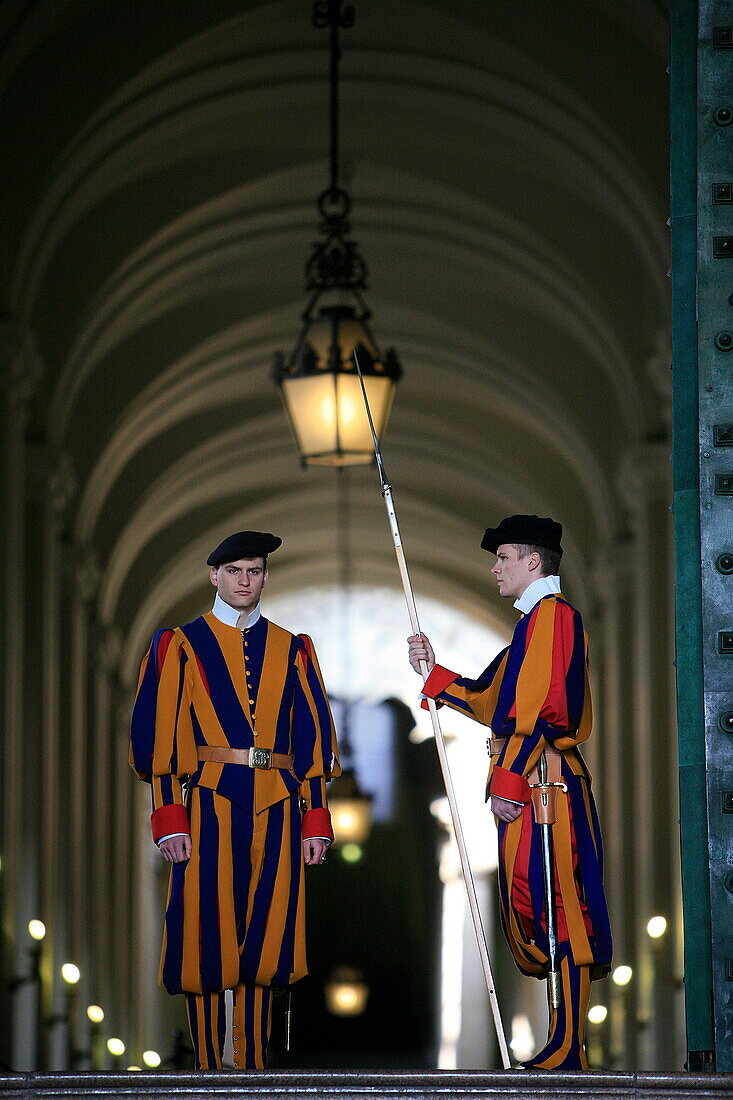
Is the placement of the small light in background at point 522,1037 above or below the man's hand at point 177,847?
below

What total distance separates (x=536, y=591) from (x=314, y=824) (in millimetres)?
1093

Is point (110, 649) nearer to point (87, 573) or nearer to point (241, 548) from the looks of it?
point (87, 573)

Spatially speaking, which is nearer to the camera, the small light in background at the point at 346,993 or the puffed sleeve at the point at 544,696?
the puffed sleeve at the point at 544,696

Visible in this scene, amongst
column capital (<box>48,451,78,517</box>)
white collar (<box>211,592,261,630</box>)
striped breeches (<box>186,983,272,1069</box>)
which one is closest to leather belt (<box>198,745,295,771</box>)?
white collar (<box>211,592,261,630</box>)

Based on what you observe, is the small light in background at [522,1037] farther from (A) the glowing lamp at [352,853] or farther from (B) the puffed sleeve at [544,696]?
(B) the puffed sleeve at [544,696]

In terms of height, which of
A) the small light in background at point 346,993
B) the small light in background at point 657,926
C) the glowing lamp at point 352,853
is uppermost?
the glowing lamp at point 352,853

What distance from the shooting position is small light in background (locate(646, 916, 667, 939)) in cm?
1530

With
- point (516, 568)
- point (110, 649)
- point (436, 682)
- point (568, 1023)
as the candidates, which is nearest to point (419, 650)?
point (436, 682)

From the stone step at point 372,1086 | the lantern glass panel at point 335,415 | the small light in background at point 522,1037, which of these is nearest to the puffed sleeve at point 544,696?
the stone step at point 372,1086

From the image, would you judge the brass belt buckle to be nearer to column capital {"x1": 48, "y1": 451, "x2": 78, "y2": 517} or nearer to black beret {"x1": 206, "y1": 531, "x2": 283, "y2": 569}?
black beret {"x1": 206, "y1": 531, "x2": 283, "y2": 569}

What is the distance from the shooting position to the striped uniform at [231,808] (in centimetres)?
648

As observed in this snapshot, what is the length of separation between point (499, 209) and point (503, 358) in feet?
10.1

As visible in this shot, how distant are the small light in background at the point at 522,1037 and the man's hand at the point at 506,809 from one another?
71.3ft

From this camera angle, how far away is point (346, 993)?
34.0 m
